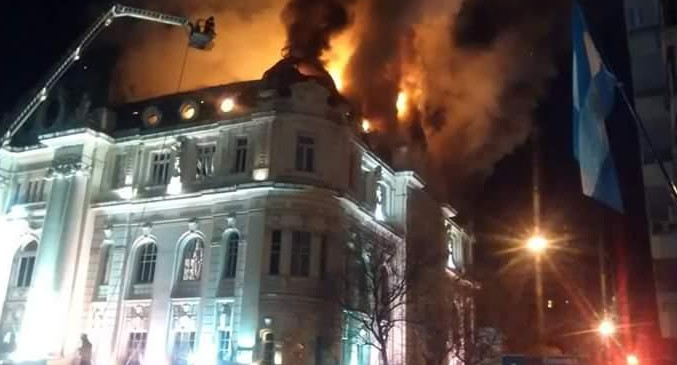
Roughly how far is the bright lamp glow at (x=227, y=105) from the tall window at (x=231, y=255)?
27.3 feet

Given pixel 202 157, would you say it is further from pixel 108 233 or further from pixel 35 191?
pixel 35 191

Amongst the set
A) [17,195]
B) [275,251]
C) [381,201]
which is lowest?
[275,251]

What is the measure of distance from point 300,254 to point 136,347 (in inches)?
454

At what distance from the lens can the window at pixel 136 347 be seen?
38428 mm

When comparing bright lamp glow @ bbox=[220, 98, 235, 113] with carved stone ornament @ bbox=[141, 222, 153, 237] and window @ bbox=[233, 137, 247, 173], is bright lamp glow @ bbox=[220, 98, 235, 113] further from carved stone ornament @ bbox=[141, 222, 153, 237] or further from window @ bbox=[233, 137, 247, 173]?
carved stone ornament @ bbox=[141, 222, 153, 237]

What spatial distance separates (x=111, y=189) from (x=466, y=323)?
28.2m

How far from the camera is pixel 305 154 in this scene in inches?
1543

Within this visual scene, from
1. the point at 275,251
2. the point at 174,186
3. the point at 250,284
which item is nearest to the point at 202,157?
the point at 174,186

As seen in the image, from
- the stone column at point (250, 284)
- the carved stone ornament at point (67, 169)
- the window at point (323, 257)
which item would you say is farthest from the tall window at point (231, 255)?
the carved stone ornament at point (67, 169)

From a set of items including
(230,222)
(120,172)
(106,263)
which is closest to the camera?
(230,222)

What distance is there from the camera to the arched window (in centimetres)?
3909

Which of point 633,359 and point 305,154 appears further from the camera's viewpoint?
point 305,154

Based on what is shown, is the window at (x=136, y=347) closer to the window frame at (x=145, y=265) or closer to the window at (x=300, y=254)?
the window frame at (x=145, y=265)

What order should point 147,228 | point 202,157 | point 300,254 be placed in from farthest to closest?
point 202,157 < point 147,228 < point 300,254
